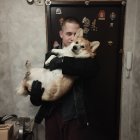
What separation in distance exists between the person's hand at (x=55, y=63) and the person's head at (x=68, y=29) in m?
0.35

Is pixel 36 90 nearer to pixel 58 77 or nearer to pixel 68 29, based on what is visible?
pixel 58 77

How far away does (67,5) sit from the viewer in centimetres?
236

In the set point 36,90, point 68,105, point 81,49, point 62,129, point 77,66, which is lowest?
point 62,129

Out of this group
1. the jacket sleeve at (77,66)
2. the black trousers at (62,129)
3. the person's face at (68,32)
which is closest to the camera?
the jacket sleeve at (77,66)

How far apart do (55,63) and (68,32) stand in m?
0.46

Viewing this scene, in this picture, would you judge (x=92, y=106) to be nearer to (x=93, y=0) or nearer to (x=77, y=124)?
→ (x=77, y=124)

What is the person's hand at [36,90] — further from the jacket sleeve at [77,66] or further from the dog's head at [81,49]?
the dog's head at [81,49]

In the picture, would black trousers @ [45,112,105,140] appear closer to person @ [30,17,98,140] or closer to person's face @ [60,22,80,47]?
person @ [30,17,98,140]

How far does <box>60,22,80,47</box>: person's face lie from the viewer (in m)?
2.32

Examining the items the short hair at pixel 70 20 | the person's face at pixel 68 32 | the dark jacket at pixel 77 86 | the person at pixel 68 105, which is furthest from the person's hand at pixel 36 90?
the short hair at pixel 70 20

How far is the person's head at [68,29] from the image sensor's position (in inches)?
91.5

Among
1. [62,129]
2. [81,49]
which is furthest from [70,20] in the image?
[62,129]

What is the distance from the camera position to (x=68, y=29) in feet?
7.65

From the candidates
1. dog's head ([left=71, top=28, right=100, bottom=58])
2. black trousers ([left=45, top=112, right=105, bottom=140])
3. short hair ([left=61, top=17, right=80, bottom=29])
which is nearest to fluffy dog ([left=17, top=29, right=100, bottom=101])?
dog's head ([left=71, top=28, right=100, bottom=58])
